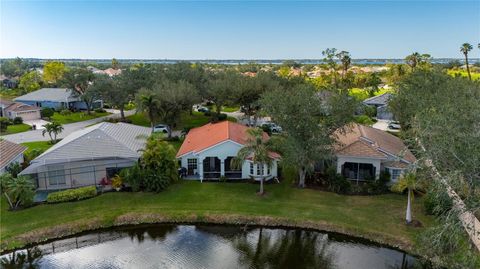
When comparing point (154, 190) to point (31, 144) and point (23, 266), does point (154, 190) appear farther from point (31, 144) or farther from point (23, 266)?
point (31, 144)

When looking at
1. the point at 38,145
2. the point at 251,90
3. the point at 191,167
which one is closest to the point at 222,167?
the point at 191,167

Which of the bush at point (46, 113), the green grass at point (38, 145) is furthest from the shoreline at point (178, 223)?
the bush at point (46, 113)

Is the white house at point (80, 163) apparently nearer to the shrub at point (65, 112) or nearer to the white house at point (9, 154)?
the white house at point (9, 154)

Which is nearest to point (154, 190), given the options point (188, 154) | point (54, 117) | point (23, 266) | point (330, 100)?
point (188, 154)

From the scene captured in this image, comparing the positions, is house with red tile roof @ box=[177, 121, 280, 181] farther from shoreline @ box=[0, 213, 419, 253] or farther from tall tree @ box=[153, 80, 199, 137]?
tall tree @ box=[153, 80, 199, 137]

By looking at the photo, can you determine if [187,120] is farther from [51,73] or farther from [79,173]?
[51,73]
